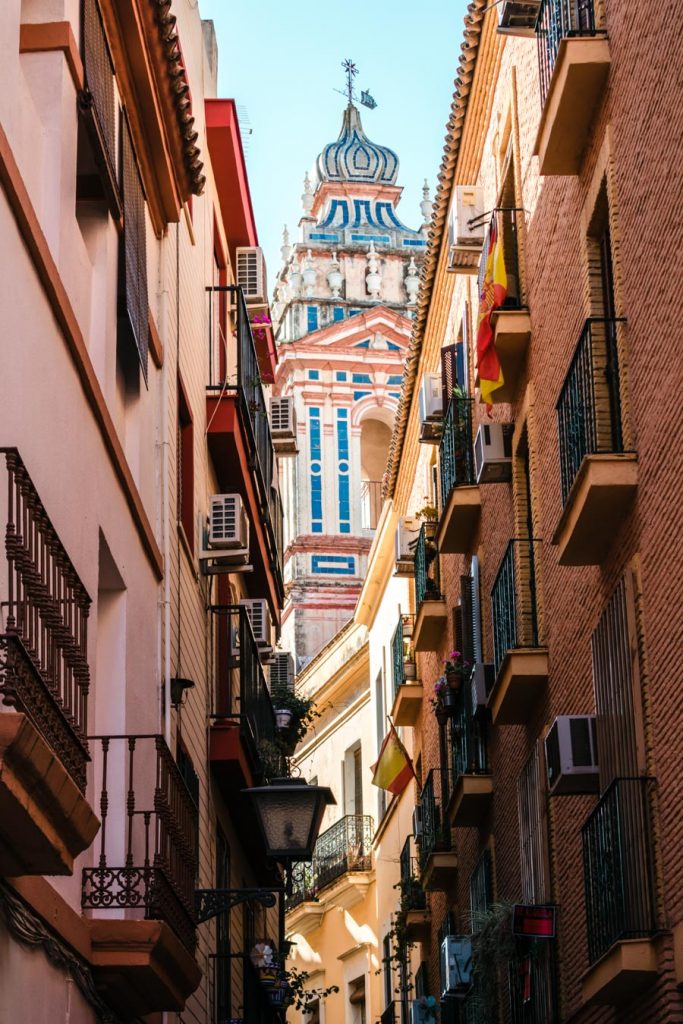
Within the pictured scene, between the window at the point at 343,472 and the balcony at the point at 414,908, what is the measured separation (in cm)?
2501

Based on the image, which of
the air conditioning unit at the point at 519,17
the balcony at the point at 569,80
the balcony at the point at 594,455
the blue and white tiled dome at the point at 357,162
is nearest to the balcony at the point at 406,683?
the air conditioning unit at the point at 519,17

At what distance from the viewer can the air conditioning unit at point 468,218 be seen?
19234 mm

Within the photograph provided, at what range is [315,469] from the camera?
51.8m

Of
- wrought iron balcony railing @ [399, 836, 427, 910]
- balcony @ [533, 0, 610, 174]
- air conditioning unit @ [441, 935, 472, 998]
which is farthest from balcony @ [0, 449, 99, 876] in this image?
wrought iron balcony railing @ [399, 836, 427, 910]

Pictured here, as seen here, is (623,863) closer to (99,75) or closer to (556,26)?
(99,75)

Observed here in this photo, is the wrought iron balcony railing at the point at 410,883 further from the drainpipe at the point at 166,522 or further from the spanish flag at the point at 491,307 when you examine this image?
the drainpipe at the point at 166,522

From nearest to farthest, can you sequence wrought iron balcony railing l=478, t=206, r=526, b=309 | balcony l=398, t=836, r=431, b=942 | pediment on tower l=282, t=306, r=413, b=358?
wrought iron balcony railing l=478, t=206, r=526, b=309 < balcony l=398, t=836, r=431, b=942 < pediment on tower l=282, t=306, r=413, b=358

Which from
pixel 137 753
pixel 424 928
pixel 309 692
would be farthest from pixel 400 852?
pixel 137 753

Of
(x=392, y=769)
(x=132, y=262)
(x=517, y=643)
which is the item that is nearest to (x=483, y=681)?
(x=517, y=643)

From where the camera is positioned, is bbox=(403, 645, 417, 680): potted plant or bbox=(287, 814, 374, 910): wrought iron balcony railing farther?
bbox=(287, 814, 374, 910): wrought iron balcony railing

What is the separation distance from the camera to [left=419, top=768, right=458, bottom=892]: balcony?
22.4 m

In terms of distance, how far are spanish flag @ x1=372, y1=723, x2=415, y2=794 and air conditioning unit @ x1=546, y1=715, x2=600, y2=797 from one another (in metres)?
13.7

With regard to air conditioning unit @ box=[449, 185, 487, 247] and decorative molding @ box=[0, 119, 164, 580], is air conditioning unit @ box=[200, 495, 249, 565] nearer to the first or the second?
air conditioning unit @ box=[449, 185, 487, 247]

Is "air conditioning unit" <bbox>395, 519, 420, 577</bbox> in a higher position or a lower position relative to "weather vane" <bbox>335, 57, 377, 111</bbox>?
lower
